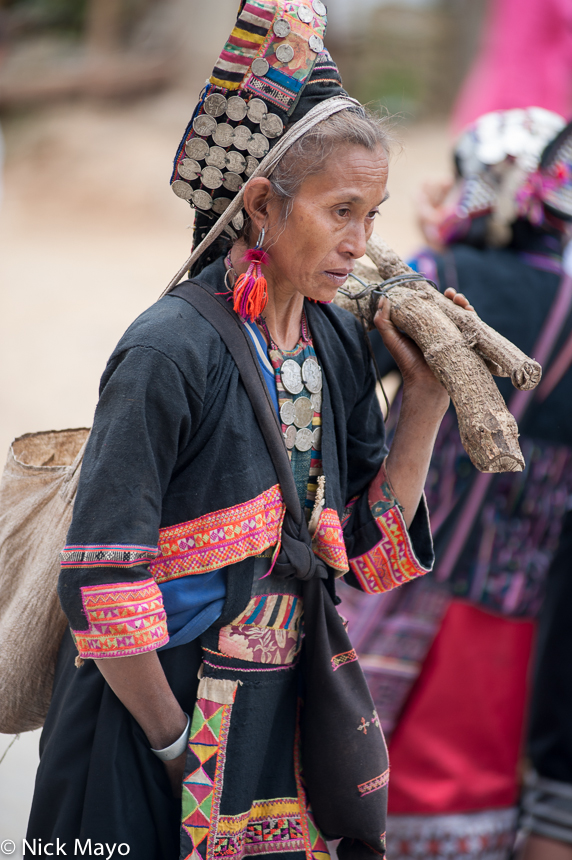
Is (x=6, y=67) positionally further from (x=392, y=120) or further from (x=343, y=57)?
(x=392, y=120)

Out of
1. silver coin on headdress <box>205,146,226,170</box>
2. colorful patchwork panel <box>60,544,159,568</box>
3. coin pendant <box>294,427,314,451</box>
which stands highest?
silver coin on headdress <box>205,146,226,170</box>

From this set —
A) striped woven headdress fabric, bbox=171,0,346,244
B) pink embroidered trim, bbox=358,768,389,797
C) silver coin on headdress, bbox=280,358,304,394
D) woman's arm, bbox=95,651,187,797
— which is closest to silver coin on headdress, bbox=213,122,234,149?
striped woven headdress fabric, bbox=171,0,346,244

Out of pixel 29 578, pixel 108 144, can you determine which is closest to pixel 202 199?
pixel 29 578

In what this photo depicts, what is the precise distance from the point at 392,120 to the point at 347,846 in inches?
56.5

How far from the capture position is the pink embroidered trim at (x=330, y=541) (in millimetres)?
1642

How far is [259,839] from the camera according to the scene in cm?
167

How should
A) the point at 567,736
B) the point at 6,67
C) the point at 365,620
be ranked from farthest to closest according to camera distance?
the point at 6,67, the point at 567,736, the point at 365,620

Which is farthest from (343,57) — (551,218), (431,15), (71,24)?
(551,218)

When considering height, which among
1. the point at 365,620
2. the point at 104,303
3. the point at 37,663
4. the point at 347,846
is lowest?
the point at 104,303

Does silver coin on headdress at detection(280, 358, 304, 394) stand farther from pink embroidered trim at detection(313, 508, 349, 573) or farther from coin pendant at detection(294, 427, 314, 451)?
pink embroidered trim at detection(313, 508, 349, 573)

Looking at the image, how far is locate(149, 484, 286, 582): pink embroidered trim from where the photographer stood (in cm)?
149

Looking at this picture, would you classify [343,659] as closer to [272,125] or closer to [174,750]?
[174,750]

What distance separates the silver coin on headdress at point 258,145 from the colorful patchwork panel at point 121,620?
0.77 m

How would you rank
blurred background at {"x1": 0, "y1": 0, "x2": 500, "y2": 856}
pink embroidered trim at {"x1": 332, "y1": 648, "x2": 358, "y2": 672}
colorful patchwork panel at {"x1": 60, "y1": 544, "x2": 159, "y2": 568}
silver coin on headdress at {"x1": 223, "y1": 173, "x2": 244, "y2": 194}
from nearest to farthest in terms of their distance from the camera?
1. colorful patchwork panel at {"x1": 60, "y1": 544, "x2": 159, "y2": 568}
2. silver coin on headdress at {"x1": 223, "y1": 173, "x2": 244, "y2": 194}
3. pink embroidered trim at {"x1": 332, "y1": 648, "x2": 358, "y2": 672}
4. blurred background at {"x1": 0, "y1": 0, "x2": 500, "y2": 856}
